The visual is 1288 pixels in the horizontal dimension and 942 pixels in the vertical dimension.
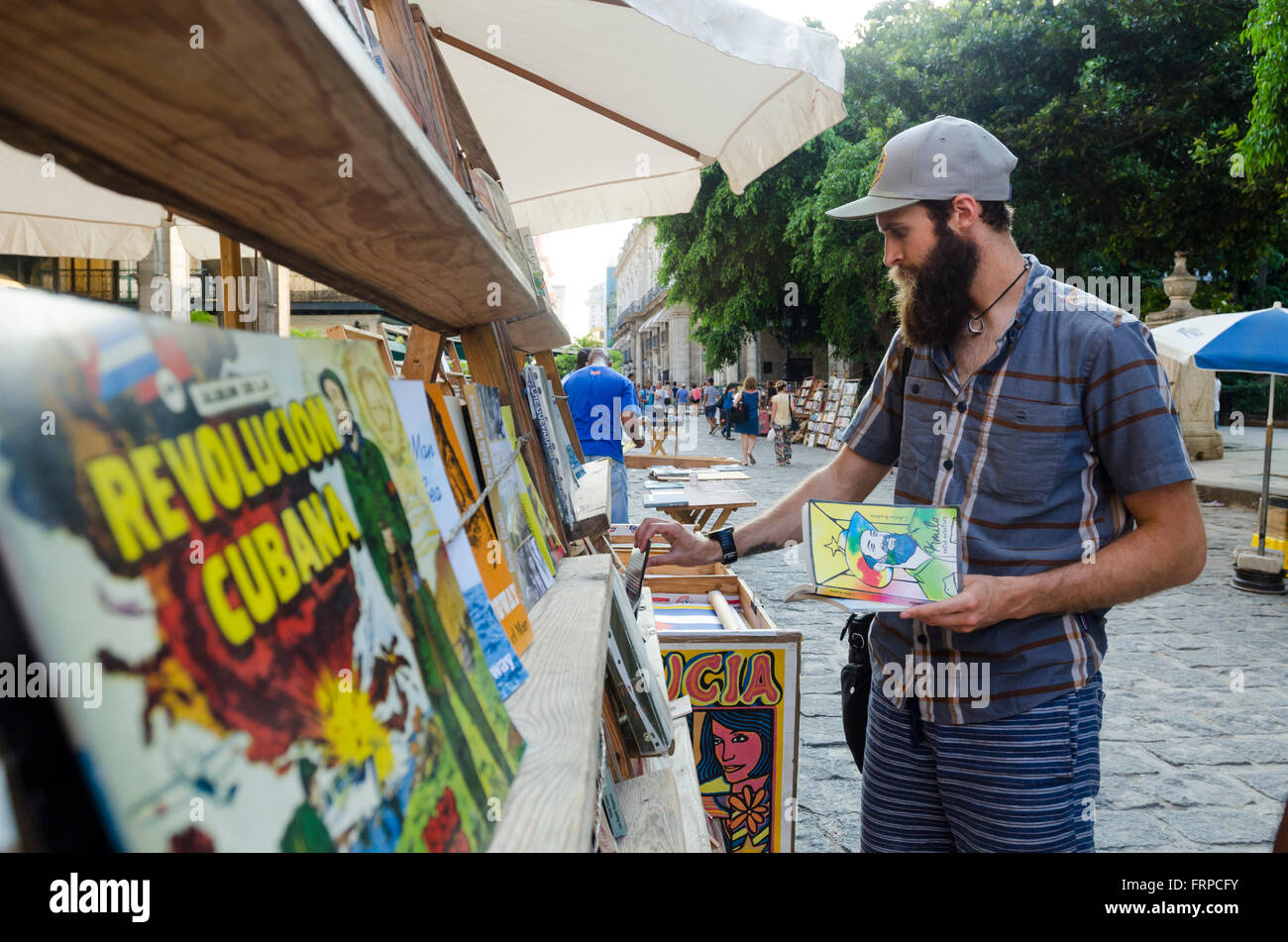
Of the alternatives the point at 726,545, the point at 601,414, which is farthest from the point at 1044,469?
the point at 601,414

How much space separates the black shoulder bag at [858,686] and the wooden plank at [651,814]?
626 millimetres

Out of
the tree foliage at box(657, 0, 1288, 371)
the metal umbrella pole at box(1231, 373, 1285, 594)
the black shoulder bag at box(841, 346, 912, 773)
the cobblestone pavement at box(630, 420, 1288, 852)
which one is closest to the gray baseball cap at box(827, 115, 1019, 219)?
the black shoulder bag at box(841, 346, 912, 773)

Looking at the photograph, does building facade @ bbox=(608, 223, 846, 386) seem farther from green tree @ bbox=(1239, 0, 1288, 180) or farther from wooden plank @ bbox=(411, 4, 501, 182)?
wooden plank @ bbox=(411, 4, 501, 182)

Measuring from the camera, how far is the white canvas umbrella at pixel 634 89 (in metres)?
2.40

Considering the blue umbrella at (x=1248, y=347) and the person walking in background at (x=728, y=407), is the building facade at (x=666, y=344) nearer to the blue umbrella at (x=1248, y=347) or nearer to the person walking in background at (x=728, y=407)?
the person walking in background at (x=728, y=407)

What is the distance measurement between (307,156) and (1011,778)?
173 centimetres

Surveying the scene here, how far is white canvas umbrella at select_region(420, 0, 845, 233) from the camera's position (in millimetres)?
2400

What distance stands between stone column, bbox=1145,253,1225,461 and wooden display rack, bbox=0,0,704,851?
14.0 metres

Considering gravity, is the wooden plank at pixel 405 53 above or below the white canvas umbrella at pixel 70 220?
below

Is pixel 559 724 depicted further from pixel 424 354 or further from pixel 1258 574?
pixel 1258 574

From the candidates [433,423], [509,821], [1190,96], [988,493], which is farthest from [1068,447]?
[1190,96]

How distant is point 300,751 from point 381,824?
11 cm

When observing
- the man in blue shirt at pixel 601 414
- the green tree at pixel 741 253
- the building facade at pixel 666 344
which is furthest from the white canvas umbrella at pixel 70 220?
the building facade at pixel 666 344

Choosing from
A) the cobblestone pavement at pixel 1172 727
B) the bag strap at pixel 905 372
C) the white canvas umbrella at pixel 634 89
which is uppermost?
the white canvas umbrella at pixel 634 89
